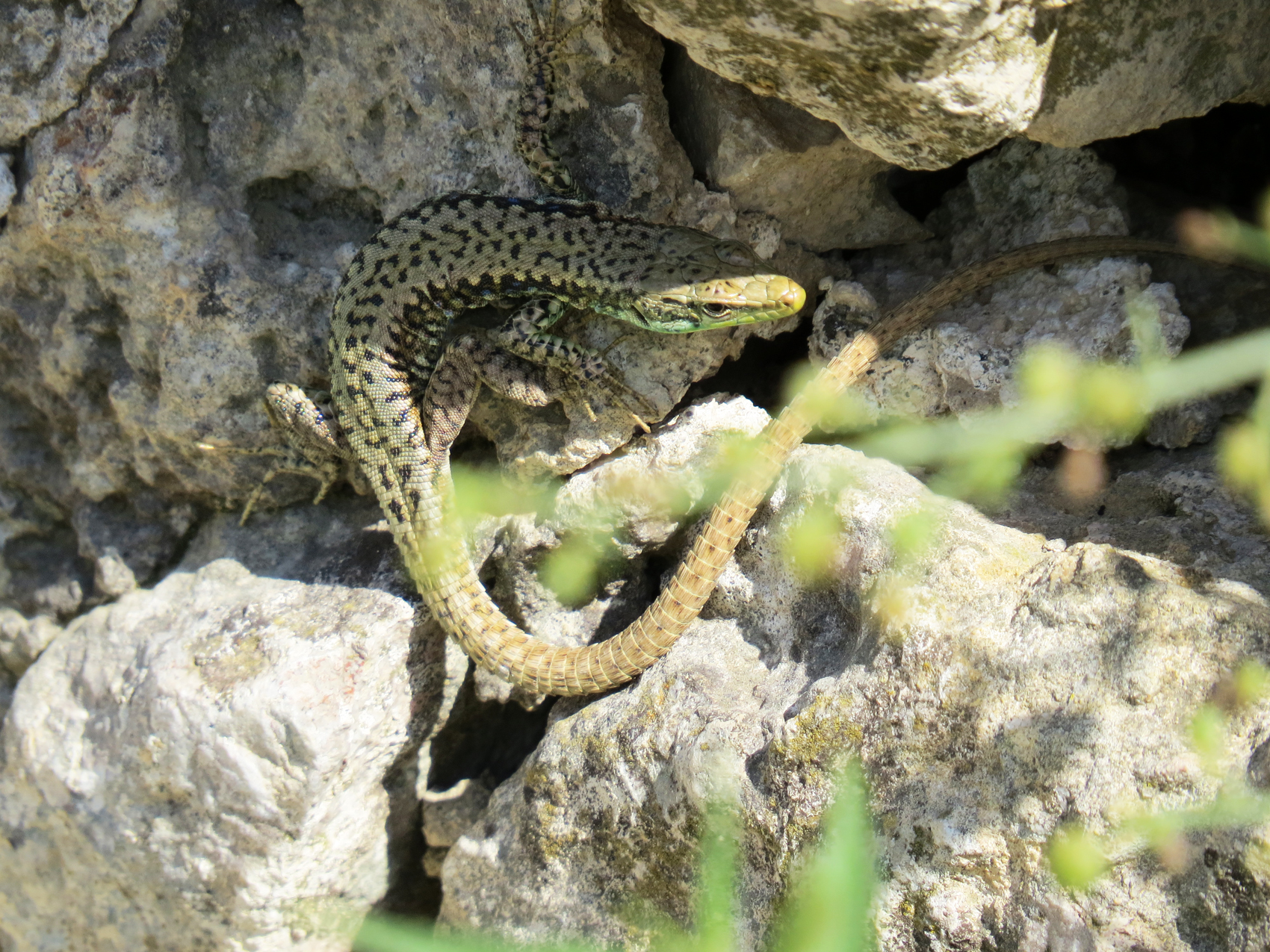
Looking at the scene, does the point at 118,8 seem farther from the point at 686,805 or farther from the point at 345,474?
the point at 686,805

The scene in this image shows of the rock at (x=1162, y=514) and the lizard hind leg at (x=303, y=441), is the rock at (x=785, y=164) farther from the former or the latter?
the lizard hind leg at (x=303, y=441)

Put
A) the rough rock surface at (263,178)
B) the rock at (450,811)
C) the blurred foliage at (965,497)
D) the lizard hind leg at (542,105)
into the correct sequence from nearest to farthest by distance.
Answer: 1. the blurred foliage at (965,497)
2. the lizard hind leg at (542,105)
3. the rough rock surface at (263,178)
4. the rock at (450,811)

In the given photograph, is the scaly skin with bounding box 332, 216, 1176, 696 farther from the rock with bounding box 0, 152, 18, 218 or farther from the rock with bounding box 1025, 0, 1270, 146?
the rock with bounding box 0, 152, 18, 218

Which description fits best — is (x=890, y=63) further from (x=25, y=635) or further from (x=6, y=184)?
(x=25, y=635)

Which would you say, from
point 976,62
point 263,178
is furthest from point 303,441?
point 976,62

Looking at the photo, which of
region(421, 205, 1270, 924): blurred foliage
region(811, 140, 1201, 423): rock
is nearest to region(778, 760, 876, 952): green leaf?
region(421, 205, 1270, 924): blurred foliage

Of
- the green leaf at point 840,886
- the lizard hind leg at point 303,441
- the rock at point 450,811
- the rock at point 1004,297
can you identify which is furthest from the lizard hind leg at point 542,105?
the rock at point 450,811
